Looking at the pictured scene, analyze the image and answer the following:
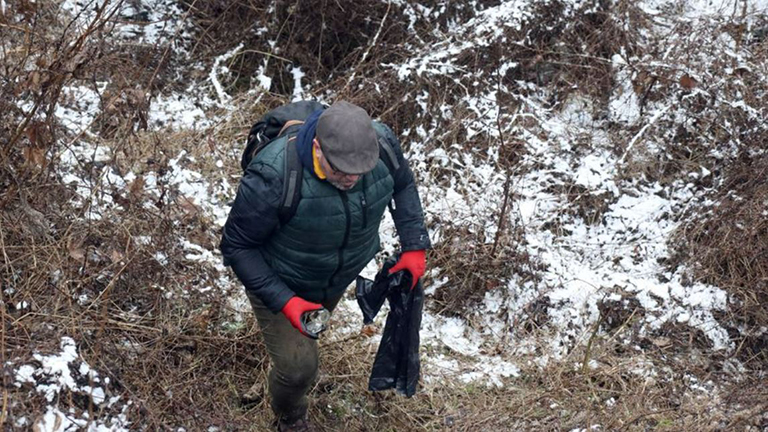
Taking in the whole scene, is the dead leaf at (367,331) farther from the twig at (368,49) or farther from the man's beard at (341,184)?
the twig at (368,49)

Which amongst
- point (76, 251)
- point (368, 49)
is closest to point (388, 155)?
point (76, 251)

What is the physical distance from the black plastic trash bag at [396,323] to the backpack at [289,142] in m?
0.60

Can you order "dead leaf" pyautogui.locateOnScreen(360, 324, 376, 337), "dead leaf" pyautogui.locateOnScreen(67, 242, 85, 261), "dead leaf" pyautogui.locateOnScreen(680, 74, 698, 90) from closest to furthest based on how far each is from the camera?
"dead leaf" pyautogui.locateOnScreen(67, 242, 85, 261)
"dead leaf" pyautogui.locateOnScreen(360, 324, 376, 337)
"dead leaf" pyautogui.locateOnScreen(680, 74, 698, 90)

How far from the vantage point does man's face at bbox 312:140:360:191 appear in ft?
9.68

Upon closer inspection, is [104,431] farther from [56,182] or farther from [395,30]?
[395,30]

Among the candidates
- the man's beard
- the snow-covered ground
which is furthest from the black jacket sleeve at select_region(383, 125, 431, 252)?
the snow-covered ground

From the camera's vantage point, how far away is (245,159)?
3.35 meters

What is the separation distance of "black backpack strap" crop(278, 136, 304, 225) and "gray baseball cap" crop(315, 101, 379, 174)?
16cm

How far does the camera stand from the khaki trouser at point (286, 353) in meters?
3.46

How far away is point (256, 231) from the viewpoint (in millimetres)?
3072

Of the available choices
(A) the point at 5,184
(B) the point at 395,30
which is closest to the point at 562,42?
(B) the point at 395,30

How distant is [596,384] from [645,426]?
457 millimetres

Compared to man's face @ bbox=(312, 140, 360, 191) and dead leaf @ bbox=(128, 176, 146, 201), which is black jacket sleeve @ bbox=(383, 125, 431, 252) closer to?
man's face @ bbox=(312, 140, 360, 191)

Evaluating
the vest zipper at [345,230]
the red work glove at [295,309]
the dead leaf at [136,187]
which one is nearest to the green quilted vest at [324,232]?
the vest zipper at [345,230]
